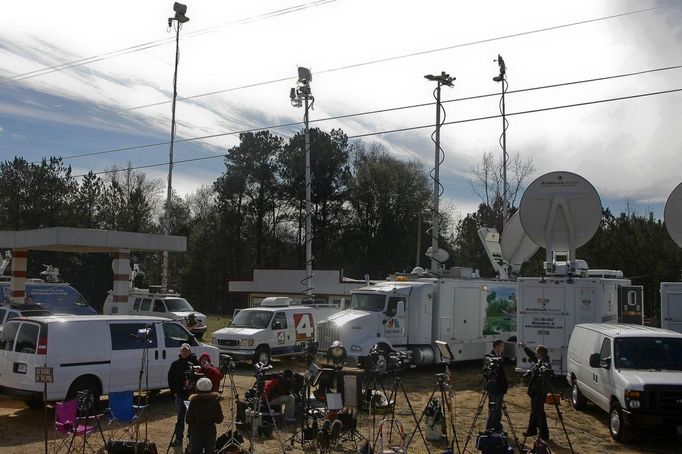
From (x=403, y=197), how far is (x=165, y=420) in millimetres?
46658

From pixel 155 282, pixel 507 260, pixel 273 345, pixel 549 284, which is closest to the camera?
pixel 549 284

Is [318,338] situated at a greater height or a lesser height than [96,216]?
lesser

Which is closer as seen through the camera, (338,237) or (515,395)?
(515,395)

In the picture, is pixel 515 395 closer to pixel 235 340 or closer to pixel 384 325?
pixel 384 325

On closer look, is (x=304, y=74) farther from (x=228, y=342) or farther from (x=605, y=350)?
(x=605, y=350)

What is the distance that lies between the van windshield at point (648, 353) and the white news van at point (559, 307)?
495 centimetres

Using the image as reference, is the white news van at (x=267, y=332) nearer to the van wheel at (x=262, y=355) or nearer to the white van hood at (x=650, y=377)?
the van wheel at (x=262, y=355)

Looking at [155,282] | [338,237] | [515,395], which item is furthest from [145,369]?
[155,282]

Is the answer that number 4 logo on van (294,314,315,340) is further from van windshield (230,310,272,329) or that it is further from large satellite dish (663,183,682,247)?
large satellite dish (663,183,682,247)

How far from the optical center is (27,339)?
12.1 m

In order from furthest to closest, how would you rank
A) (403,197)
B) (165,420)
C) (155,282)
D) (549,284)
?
(155,282) < (403,197) < (549,284) < (165,420)

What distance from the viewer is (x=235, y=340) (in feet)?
66.6

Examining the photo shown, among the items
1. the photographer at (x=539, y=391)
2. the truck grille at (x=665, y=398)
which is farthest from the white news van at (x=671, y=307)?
the photographer at (x=539, y=391)

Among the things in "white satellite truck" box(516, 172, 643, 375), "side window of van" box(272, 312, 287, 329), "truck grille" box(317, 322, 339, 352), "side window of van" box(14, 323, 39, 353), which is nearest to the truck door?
"truck grille" box(317, 322, 339, 352)
